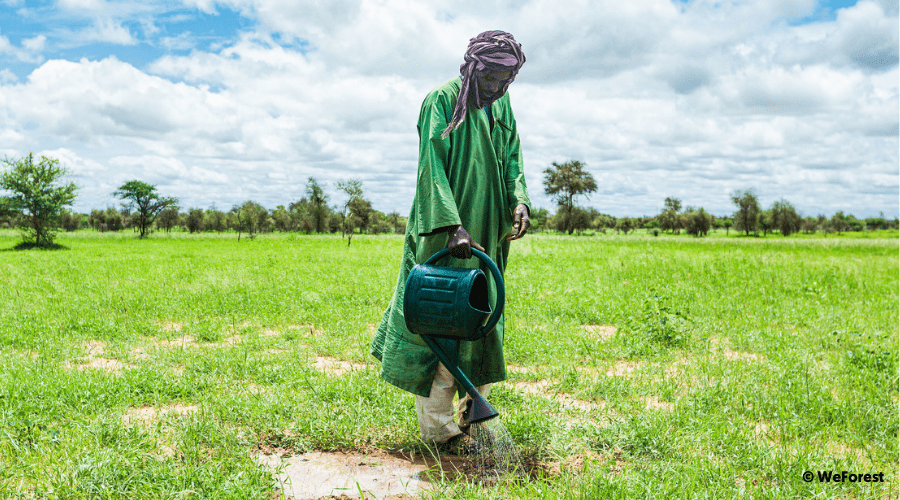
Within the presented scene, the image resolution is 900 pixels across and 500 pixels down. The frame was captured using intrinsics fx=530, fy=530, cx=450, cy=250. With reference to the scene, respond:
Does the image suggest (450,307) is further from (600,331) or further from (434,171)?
(600,331)

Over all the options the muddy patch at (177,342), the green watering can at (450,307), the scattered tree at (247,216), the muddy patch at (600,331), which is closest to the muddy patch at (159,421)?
the green watering can at (450,307)

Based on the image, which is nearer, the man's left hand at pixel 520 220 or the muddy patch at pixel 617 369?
the man's left hand at pixel 520 220

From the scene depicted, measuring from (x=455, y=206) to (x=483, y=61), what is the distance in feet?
2.57

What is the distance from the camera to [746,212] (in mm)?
75500

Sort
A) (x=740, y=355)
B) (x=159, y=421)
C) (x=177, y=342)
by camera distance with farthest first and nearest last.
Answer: (x=177, y=342) < (x=740, y=355) < (x=159, y=421)

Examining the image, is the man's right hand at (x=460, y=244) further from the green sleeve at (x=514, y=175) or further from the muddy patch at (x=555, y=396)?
the muddy patch at (x=555, y=396)

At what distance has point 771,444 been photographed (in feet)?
10.8

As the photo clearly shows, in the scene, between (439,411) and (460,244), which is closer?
(460,244)

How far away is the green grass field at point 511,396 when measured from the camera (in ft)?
8.75

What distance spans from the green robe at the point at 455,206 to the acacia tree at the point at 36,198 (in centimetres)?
3534

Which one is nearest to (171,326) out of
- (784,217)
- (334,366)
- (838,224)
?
(334,366)

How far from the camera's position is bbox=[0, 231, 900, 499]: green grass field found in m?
2.67

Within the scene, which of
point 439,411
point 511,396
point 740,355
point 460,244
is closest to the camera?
point 460,244

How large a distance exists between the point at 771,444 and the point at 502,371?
1.79m
